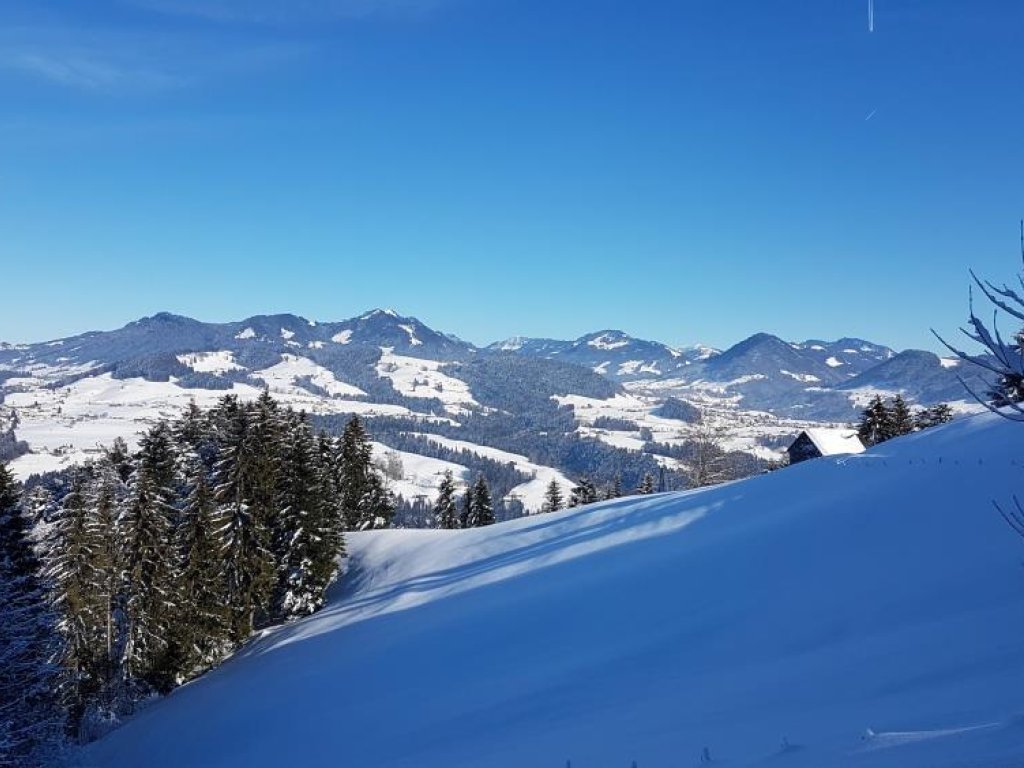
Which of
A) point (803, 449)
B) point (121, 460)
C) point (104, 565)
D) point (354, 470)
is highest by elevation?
point (121, 460)

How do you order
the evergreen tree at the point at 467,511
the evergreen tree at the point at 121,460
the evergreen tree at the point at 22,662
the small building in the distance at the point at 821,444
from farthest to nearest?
the evergreen tree at the point at 467,511, the small building in the distance at the point at 821,444, the evergreen tree at the point at 121,460, the evergreen tree at the point at 22,662

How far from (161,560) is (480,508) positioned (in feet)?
100

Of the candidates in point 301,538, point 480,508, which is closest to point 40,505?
point 301,538

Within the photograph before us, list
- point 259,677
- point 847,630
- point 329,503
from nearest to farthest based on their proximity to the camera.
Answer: point 847,630 → point 259,677 → point 329,503

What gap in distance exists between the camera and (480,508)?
54500mm

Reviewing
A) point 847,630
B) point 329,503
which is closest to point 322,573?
point 329,503

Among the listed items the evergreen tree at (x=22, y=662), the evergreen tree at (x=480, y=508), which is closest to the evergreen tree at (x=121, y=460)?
the evergreen tree at (x=22, y=662)

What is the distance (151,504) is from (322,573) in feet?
31.3

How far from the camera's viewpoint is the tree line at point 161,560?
2456 centimetres

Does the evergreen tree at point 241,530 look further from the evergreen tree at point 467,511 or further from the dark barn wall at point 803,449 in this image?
the dark barn wall at point 803,449

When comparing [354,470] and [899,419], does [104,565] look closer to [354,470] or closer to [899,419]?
[354,470]

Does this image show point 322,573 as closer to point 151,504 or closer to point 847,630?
point 151,504

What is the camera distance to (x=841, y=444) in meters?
43.8

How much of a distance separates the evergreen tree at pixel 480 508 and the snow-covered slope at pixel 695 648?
81.7ft
